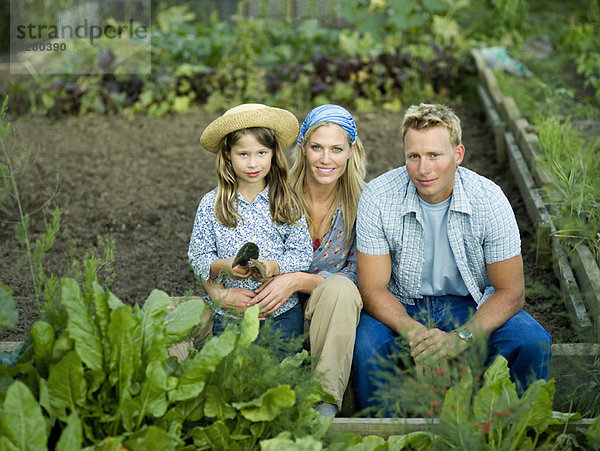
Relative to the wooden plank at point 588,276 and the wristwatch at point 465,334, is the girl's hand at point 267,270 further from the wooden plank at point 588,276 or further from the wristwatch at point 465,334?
the wooden plank at point 588,276

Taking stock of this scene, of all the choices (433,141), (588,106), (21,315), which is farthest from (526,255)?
(21,315)

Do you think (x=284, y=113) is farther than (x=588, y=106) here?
No

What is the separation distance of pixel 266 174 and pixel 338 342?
83 cm

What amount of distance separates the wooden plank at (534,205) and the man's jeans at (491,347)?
118 centimetres

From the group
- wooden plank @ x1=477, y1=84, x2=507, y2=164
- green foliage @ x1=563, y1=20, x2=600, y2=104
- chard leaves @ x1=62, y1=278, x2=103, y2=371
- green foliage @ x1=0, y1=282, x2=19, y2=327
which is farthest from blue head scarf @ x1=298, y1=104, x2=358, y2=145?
green foliage @ x1=563, y1=20, x2=600, y2=104

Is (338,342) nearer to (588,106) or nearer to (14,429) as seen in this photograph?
(14,429)

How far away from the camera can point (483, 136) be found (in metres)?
6.60

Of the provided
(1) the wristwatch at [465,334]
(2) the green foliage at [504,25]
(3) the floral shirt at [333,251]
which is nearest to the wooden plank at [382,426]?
(1) the wristwatch at [465,334]

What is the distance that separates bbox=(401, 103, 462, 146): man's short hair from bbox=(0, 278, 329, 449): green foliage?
1.11 meters

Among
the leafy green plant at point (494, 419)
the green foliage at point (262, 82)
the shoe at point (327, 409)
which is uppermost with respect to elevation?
the green foliage at point (262, 82)

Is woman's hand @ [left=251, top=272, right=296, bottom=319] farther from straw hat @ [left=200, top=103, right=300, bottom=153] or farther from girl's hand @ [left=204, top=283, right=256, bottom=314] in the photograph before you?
straw hat @ [left=200, top=103, right=300, bottom=153]

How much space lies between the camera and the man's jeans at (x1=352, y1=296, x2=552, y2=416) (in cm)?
272

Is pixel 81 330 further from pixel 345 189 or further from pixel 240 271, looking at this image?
pixel 345 189

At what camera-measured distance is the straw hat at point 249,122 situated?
120 inches
